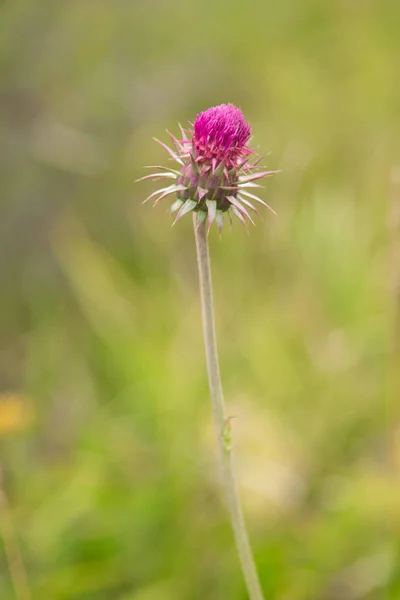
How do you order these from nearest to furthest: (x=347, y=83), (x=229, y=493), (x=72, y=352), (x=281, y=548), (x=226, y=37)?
(x=229, y=493) → (x=281, y=548) → (x=72, y=352) → (x=347, y=83) → (x=226, y=37)

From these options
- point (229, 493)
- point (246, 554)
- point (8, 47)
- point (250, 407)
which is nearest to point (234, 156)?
point (229, 493)

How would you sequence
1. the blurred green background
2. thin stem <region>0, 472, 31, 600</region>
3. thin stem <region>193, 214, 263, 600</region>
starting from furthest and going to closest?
the blurred green background < thin stem <region>0, 472, 31, 600</region> < thin stem <region>193, 214, 263, 600</region>

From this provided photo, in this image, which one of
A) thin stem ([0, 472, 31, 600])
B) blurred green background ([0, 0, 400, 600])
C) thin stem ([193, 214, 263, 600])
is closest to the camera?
thin stem ([193, 214, 263, 600])

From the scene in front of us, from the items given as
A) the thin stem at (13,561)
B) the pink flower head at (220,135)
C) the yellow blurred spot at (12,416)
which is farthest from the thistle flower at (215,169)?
the thin stem at (13,561)

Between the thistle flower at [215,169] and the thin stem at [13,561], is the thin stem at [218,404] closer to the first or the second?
the thistle flower at [215,169]

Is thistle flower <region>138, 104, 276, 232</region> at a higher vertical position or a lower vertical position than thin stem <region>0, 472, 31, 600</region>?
higher

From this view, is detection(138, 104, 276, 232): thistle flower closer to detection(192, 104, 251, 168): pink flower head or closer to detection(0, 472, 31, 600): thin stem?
detection(192, 104, 251, 168): pink flower head

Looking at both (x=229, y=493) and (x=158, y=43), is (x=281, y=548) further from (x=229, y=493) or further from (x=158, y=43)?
(x=158, y=43)

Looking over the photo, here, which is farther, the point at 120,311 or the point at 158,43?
the point at 158,43

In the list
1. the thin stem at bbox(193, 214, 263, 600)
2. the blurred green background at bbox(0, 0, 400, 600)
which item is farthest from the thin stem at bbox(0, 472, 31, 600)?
the thin stem at bbox(193, 214, 263, 600)
